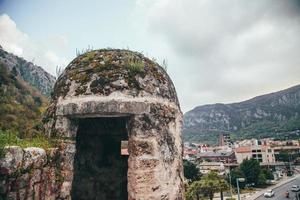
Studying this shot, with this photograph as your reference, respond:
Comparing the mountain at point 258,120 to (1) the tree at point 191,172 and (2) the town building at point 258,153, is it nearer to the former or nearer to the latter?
(2) the town building at point 258,153

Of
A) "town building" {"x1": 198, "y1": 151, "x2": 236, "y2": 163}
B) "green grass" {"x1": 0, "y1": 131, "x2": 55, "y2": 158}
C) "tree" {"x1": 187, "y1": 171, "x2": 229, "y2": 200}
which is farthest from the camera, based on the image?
"town building" {"x1": 198, "y1": 151, "x2": 236, "y2": 163}

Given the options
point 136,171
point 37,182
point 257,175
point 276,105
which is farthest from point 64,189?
point 276,105

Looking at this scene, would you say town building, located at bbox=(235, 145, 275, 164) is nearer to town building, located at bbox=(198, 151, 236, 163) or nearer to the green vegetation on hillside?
town building, located at bbox=(198, 151, 236, 163)

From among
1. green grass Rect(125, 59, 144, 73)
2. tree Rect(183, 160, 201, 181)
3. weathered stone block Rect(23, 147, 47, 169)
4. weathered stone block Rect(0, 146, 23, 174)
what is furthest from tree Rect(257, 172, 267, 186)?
weathered stone block Rect(0, 146, 23, 174)

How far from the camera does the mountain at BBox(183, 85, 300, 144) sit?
456ft

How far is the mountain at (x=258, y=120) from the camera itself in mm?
139125

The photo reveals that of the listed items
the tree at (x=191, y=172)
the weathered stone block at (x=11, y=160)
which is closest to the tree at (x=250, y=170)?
the tree at (x=191, y=172)

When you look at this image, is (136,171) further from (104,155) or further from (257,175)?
(257,175)

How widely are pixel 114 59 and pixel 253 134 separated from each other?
471ft

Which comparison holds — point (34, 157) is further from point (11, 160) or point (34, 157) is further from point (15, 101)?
point (15, 101)

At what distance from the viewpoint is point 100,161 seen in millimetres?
7867

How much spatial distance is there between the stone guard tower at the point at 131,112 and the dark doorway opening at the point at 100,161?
211cm

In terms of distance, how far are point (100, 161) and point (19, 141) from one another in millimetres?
3866

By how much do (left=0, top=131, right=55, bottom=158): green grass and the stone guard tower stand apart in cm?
18
